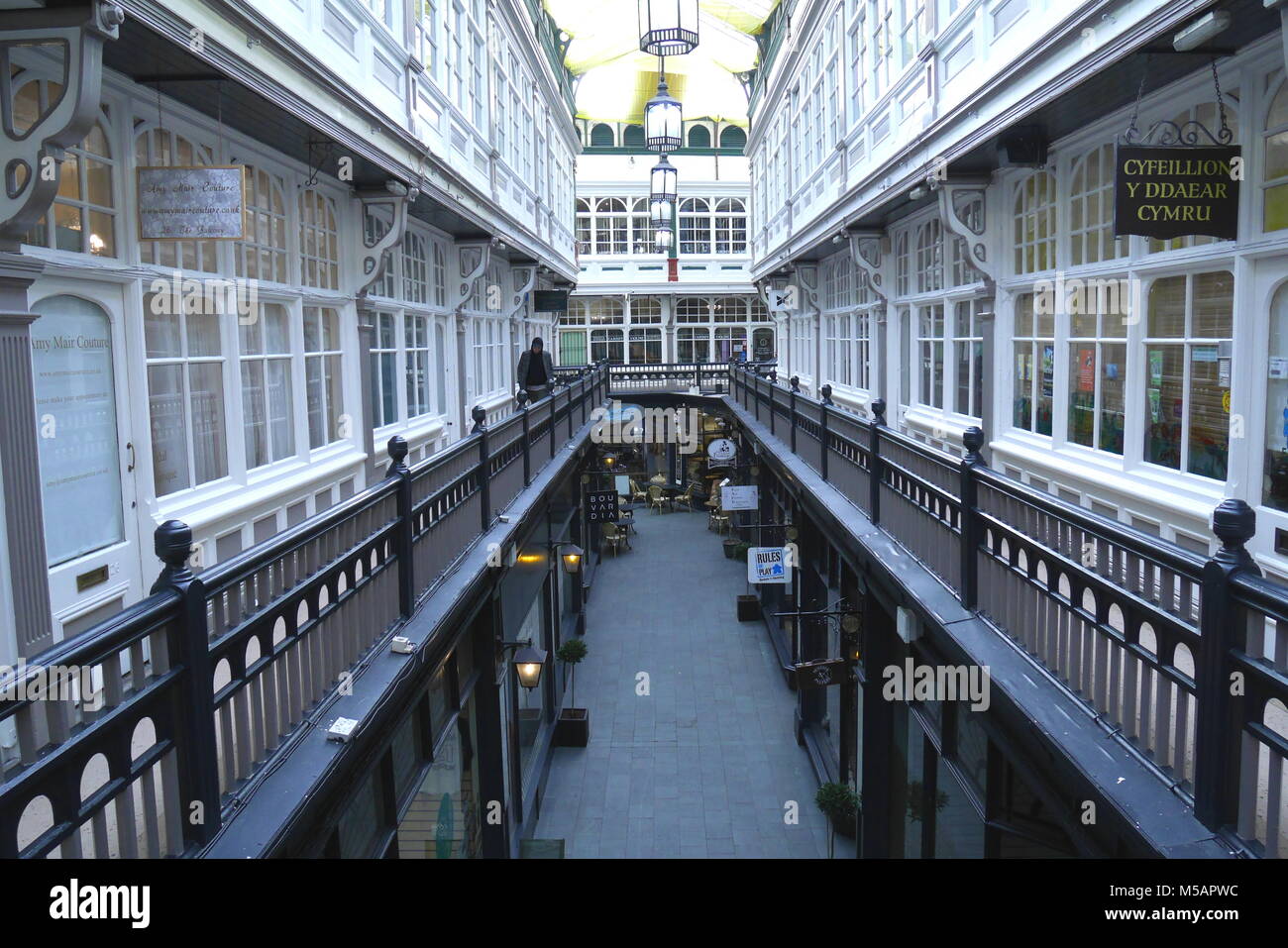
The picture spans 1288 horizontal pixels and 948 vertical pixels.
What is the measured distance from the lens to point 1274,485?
5.22 metres

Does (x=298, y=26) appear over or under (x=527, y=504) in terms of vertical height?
over

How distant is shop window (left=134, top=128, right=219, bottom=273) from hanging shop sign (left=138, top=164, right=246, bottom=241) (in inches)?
14.2

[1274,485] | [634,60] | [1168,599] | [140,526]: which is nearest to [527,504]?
[140,526]

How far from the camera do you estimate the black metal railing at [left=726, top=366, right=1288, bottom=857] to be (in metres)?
2.88

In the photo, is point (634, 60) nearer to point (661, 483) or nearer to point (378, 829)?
point (661, 483)

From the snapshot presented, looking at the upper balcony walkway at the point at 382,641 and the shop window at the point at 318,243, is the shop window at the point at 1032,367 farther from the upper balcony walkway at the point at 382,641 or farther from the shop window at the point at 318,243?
the shop window at the point at 318,243

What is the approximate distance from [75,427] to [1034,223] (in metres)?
7.56

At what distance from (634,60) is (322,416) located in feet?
102

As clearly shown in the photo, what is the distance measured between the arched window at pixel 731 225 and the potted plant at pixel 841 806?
29.5 meters

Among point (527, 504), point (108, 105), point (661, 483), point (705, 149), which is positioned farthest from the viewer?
point (705, 149)

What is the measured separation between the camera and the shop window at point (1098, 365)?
7.04m

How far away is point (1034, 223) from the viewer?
28.2 feet

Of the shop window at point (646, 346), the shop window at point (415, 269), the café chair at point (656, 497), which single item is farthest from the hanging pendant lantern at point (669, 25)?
the shop window at point (646, 346)
